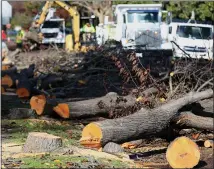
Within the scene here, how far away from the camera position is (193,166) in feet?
27.0

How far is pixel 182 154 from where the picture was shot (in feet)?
26.7

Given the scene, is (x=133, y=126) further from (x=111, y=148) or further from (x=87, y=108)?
(x=87, y=108)

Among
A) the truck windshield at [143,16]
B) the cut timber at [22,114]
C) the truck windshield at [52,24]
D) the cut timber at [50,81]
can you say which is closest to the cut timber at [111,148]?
the cut timber at [22,114]

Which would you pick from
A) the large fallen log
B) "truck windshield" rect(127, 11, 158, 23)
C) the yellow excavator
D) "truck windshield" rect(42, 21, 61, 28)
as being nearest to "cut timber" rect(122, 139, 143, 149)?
the large fallen log

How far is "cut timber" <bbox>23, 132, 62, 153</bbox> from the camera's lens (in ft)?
25.3

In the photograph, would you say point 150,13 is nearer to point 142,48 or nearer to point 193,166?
point 142,48

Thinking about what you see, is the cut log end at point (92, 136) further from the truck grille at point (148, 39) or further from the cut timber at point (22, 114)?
the truck grille at point (148, 39)

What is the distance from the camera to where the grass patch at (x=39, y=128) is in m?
9.38

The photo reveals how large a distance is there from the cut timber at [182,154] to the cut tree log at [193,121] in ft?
5.00

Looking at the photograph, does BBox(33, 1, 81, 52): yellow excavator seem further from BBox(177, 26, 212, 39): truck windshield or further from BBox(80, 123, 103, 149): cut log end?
BBox(80, 123, 103, 149): cut log end

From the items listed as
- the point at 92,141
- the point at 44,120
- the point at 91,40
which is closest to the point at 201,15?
the point at 91,40

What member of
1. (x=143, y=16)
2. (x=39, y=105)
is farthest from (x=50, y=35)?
(x=39, y=105)

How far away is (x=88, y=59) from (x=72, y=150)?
8.63 m

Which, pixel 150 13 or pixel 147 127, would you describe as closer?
pixel 147 127
